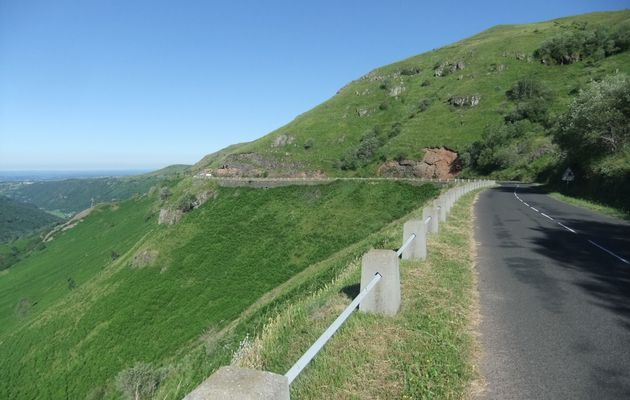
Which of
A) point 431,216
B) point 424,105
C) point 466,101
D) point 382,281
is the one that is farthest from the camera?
point 424,105

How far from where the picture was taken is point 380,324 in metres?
6.41

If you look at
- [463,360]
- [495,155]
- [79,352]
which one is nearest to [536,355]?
[463,360]

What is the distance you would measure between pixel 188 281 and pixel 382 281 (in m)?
42.5

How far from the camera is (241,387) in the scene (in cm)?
298

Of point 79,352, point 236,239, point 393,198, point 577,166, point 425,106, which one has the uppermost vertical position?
point 425,106

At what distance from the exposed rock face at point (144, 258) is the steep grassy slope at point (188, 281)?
189mm

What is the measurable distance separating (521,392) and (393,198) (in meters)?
41.2

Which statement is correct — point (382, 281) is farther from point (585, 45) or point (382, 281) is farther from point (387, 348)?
point (585, 45)

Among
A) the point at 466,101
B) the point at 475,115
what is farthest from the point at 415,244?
the point at 466,101

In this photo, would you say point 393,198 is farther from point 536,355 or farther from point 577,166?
point 536,355

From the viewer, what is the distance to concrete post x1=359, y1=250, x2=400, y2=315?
6367mm

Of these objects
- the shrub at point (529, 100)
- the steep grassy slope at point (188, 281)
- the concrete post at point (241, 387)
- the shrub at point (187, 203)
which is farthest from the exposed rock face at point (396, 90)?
the concrete post at point (241, 387)

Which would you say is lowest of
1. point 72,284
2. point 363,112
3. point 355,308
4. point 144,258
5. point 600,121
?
point 72,284

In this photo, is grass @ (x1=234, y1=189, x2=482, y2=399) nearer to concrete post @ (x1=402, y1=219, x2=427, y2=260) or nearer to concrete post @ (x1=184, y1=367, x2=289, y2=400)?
concrete post @ (x1=402, y1=219, x2=427, y2=260)
